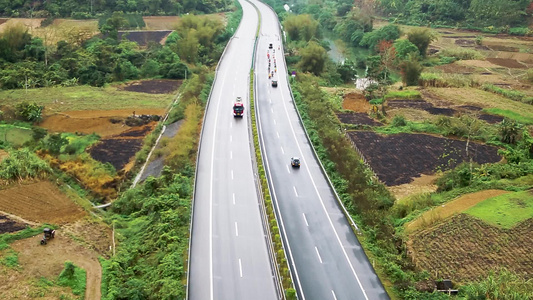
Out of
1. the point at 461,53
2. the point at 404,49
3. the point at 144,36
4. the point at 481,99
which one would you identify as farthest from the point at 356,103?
the point at 144,36

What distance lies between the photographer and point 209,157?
5509 centimetres

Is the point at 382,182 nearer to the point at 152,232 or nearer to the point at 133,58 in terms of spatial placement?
the point at 152,232

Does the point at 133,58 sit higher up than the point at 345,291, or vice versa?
the point at 345,291

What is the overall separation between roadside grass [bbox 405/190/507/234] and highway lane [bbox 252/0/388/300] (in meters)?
5.99

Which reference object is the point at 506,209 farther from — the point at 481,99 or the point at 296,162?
the point at 481,99

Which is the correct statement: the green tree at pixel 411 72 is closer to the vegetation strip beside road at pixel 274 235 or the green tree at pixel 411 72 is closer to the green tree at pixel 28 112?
the vegetation strip beside road at pixel 274 235

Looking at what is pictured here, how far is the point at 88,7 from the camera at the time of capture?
128875 mm

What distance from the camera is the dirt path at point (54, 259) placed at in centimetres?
3700

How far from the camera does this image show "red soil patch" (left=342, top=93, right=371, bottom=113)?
78.9 metres

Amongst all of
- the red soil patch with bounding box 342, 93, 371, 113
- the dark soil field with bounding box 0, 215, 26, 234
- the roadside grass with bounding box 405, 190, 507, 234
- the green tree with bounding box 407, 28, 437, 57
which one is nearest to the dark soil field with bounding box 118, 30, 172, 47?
the red soil patch with bounding box 342, 93, 371, 113

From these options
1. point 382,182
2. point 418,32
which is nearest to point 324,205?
point 382,182

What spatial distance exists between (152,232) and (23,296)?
10729mm

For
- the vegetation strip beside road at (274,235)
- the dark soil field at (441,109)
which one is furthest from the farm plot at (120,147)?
the dark soil field at (441,109)

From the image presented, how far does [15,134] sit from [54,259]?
29.7m
